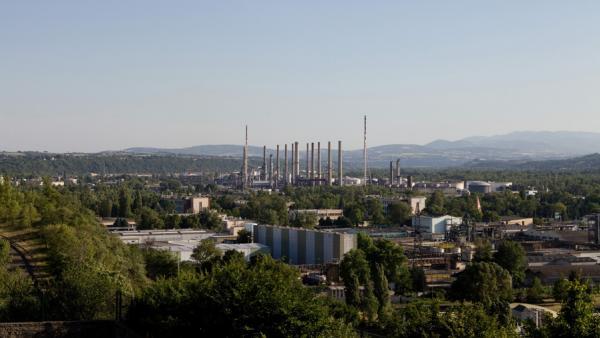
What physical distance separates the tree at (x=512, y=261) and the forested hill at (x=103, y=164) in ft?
256

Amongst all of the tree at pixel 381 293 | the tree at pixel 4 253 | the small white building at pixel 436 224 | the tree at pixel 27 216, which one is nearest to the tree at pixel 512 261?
the tree at pixel 381 293

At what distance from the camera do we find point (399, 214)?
43500 mm

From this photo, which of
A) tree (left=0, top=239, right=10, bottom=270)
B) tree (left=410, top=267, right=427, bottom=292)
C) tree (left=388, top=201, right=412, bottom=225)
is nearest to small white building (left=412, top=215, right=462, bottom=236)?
tree (left=388, top=201, right=412, bottom=225)

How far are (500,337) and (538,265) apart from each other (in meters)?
16.3

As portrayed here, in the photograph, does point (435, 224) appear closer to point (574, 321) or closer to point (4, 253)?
point (4, 253)

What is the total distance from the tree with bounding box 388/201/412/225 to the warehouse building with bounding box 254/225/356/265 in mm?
13535

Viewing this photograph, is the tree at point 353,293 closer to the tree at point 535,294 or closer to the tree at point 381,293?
the tree at point 381,293

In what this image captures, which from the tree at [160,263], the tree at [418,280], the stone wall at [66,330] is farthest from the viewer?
the tree at [418,280]

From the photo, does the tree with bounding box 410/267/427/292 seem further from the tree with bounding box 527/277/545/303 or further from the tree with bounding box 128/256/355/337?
the tree with bounding box 128/256/355/337

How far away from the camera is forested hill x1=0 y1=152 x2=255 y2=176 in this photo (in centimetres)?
10388

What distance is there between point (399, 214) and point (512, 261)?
20572 millimetres

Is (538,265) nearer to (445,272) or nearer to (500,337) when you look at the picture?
(445,272)

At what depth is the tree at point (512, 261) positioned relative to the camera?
22.8 meters

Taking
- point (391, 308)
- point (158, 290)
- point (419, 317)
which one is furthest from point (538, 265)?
point (158, 290)
